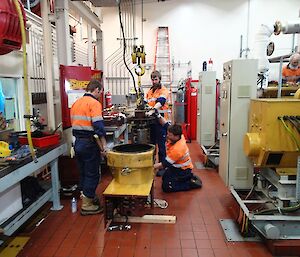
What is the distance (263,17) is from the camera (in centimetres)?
759

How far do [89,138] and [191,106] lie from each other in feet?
14.5

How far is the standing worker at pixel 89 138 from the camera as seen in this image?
9.46 ft

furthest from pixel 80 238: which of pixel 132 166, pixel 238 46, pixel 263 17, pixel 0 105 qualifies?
pixel 263 17

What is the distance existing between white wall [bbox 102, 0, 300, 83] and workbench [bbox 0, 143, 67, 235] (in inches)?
218

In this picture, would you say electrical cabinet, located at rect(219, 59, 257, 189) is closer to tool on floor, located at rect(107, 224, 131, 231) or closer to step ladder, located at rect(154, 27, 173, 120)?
tool on floor, located at rect(107, 224, 131, 231)

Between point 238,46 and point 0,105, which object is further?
point 238,46

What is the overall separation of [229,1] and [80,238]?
7.41m

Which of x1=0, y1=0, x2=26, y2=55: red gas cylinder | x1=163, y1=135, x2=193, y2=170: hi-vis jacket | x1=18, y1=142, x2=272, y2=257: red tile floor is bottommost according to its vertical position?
x1=18, y1=142, x2=272, y2=257: red tile floor

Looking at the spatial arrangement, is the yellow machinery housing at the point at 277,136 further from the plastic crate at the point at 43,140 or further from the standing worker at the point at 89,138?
the plastic crate at the point at 43,140

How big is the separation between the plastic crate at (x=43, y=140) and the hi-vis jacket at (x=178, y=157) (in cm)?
143

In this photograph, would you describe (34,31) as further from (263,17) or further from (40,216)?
(263,17)

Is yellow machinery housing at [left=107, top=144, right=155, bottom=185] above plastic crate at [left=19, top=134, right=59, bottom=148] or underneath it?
underneath

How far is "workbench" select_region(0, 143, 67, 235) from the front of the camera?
2062 millimetres

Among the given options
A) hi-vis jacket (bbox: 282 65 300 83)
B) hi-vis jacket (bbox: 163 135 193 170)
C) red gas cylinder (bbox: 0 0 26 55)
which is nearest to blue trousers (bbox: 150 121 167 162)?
hi-vis jacket (bbox: 163 135 193 170)
